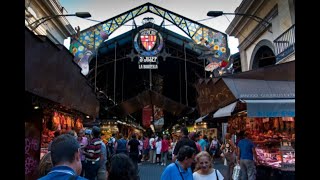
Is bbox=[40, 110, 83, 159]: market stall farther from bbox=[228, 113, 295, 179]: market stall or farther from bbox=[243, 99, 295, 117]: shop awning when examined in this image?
bbox=[228, 113, 295, 179]: market stall

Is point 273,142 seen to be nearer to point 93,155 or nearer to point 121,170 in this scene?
point 93,155

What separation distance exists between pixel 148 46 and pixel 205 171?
1593 centimetres

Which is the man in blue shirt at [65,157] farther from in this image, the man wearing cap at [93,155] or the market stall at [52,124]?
the market stall at [52,124]

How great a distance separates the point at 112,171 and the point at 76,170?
530 millimetres

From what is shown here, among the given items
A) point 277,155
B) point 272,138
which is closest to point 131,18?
point 272,138

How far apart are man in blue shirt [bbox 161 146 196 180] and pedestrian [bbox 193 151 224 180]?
198mm

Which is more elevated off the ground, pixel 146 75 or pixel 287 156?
pixel 146 75

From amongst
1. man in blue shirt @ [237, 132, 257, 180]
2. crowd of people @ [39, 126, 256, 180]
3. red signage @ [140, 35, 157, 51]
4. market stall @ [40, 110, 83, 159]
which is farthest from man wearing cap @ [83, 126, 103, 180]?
red signage @ [140, 35, 157, 51]

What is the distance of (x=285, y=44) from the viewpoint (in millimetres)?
13102

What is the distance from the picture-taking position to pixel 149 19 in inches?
853

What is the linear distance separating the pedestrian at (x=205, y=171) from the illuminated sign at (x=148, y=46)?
15442mm

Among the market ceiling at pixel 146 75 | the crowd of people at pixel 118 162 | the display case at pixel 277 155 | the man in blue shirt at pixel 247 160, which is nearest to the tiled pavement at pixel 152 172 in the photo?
the display case at pixel 277 155

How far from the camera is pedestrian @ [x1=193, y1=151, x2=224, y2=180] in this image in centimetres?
441

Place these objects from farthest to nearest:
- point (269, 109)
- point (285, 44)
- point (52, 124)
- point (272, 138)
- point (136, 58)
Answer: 1. point (136, 58)
2. point (285, 44)
3. point (52, 124)
4. point (272, 138)
5. point (269, 109)
